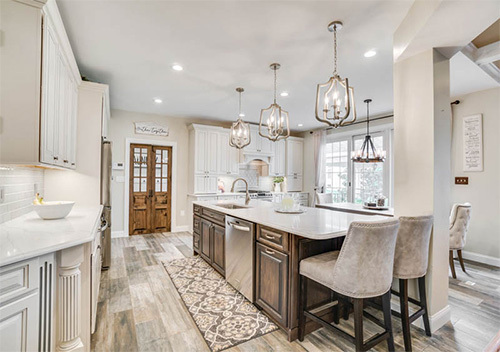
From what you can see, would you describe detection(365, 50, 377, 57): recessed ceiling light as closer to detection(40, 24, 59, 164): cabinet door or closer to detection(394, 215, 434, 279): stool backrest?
detection(394, 215, 434, 279): stool backrest

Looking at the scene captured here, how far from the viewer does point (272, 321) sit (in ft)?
6.98

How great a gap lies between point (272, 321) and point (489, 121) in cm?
438

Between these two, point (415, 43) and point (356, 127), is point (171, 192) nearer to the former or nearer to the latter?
point (356, 127)

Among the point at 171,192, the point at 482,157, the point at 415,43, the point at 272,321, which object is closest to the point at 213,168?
the point at 171,192

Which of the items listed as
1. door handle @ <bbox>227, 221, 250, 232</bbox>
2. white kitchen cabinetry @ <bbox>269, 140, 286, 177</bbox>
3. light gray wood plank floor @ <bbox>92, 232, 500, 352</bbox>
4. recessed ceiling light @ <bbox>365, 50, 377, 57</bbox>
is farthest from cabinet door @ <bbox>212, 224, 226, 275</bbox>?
white kitchen cabinetry @ <bbox>269, 140, 286, 177</bbox>

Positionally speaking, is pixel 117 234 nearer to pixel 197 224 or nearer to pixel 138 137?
pixel 138 137

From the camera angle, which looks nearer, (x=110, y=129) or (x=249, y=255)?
(x=249, y=255)

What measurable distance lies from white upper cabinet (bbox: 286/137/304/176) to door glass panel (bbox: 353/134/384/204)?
5.56 feet

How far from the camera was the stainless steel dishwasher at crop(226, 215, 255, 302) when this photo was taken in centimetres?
238

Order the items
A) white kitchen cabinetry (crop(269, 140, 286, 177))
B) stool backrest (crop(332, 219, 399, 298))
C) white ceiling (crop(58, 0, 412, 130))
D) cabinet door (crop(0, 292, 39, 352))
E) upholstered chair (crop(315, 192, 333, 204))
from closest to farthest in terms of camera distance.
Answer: cabinet door (crop(0, 292, 39, 352)) → stool backrest (crop(332, 219, 399, 298)) → white ceiling (crop(58, 0, 412, 130)) → upholstered chair (crop(315, 192, 333, 204)) → white kitchen cabinetry (crop(269, 140, 286, 177))

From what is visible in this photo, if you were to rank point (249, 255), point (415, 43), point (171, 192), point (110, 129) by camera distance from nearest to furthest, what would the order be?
point (415, 43) → point (249, 255) → point (110, 129) → point (171, 192)

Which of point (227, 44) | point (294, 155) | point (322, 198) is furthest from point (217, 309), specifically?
point (294, 155)

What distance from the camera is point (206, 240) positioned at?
3.45 m

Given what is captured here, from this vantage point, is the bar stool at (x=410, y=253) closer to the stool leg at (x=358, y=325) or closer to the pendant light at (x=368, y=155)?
the stool leg at (x=358, y=325)
